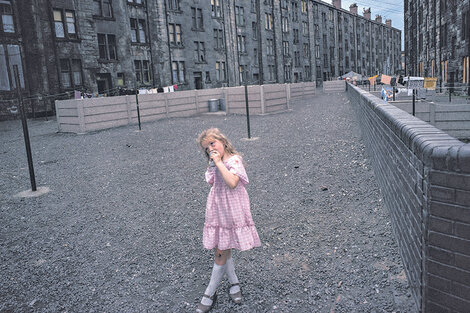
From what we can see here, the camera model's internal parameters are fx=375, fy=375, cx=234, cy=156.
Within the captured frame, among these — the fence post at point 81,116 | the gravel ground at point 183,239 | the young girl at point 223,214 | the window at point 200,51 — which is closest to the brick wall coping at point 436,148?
the gravel ground at point 183,239

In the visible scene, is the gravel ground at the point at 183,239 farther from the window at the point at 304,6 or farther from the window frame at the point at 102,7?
the window at the point at 304,6

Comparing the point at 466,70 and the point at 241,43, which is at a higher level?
the point at 241,43

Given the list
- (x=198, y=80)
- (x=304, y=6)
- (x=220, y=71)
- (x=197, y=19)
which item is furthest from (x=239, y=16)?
(x=304, y=6)

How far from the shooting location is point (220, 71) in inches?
1738

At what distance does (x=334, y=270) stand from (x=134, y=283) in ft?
7.25

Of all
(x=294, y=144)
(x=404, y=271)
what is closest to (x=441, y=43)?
(x=294, y=144)

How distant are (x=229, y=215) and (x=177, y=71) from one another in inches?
1449

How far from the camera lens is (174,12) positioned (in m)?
38.2

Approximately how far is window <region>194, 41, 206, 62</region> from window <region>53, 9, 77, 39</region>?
14.0 meters

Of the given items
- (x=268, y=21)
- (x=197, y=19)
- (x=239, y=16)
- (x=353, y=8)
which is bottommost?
(x=197, y=19)

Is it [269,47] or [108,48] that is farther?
[269,47]

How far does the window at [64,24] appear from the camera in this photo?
94.6ft

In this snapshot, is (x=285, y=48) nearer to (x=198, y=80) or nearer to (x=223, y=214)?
(x=198, y=80)

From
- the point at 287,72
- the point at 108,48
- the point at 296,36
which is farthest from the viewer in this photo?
the point at 296,36
